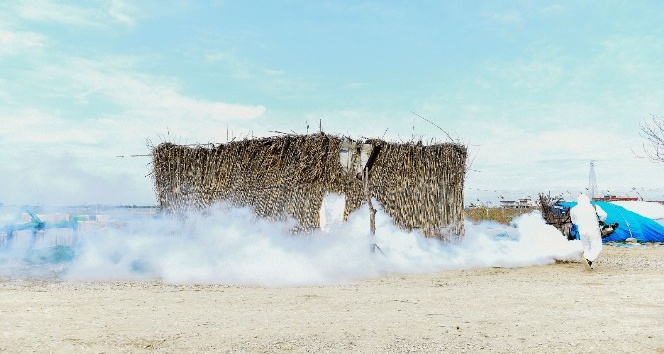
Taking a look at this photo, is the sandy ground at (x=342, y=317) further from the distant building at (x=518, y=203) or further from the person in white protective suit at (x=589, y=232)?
the distant building at (x=518, y=203)

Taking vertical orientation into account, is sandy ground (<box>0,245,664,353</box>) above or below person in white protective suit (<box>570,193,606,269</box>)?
below

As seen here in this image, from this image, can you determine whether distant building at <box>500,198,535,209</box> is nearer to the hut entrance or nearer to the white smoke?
the white smoke

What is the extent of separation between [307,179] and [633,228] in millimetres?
16441

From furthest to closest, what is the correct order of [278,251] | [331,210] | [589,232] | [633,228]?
[633,228] → [331,210] → [589,232] → [278,251]

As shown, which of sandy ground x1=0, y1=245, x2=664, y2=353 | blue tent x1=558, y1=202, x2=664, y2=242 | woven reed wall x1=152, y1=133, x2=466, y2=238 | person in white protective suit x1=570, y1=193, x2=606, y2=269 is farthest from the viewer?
blue tent x1=558, y1=202, x2=664, y2=242

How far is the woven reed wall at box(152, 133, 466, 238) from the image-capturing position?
1457cm

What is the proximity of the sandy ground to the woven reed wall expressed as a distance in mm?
3348

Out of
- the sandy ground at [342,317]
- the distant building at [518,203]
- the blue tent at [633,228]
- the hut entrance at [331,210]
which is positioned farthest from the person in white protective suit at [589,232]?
the distant building at [518,203]

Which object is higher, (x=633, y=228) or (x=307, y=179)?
(x=307, y=179)

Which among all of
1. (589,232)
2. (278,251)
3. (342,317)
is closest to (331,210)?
(278,251)

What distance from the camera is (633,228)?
24.9m

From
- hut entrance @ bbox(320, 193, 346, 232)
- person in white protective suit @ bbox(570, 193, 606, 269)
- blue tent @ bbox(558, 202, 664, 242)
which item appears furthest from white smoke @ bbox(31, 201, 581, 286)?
blue tent @ bbox(558, 202, 664, 242)

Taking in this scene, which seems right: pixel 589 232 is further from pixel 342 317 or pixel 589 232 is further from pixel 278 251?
pixel 342 317

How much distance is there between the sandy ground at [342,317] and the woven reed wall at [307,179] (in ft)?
11.0
